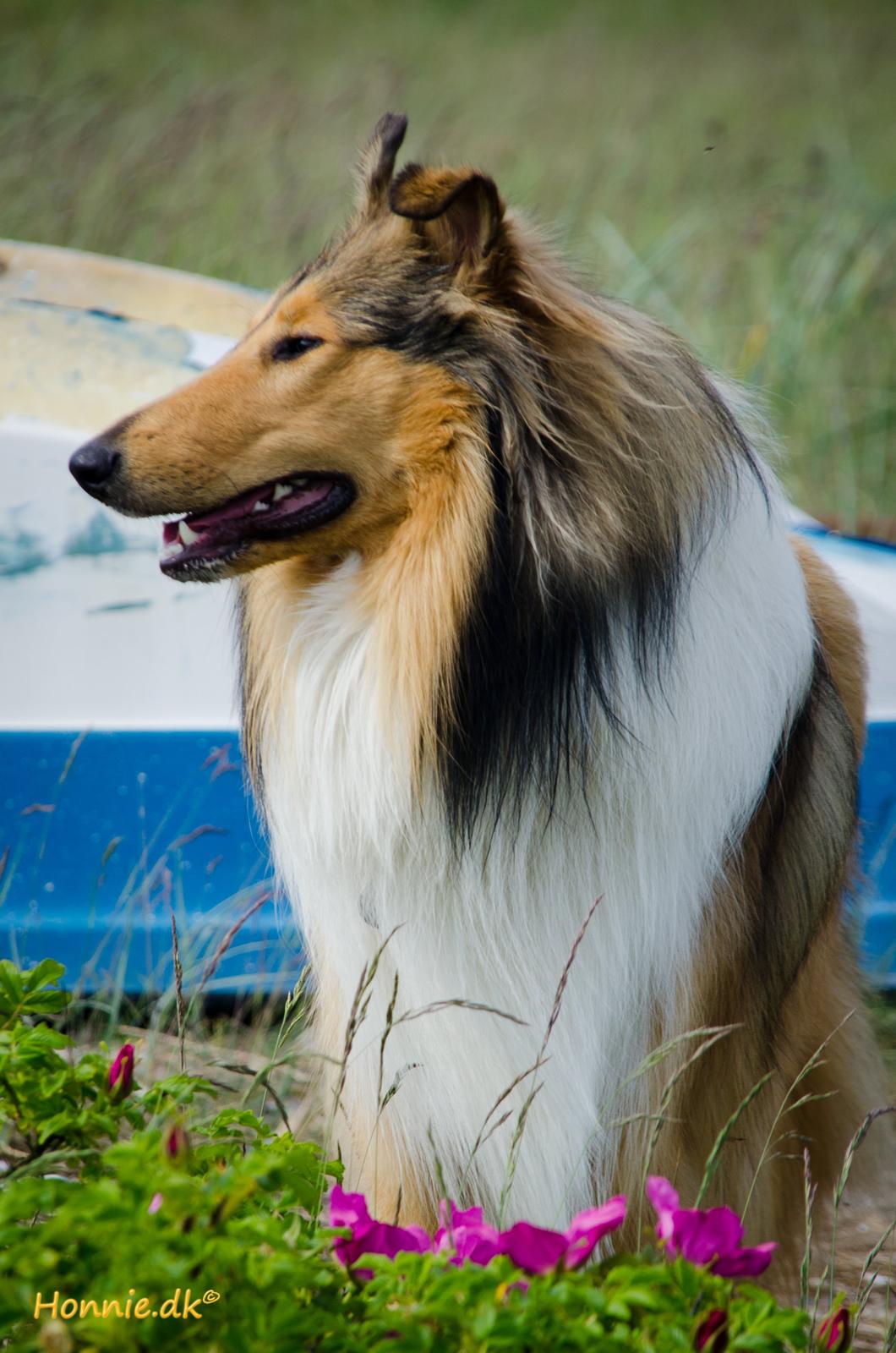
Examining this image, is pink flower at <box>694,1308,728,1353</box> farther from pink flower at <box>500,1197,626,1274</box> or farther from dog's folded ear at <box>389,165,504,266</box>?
dog's folded ear at <box>389,165,504,266</box>

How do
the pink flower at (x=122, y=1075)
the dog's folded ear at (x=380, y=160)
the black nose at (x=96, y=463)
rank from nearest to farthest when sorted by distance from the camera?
the pink flower at (x=122, y=1075) → the black nose at (x=96, y=463) → the dog's folded ear at (x=380, y=160)

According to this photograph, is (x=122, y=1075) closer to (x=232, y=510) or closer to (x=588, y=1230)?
(x=588, y=1230)

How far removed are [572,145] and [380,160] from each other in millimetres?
7879

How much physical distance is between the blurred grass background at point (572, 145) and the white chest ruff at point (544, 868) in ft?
2.52

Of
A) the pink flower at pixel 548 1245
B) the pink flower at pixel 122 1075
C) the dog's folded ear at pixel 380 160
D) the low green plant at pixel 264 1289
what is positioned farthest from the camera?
the dog's folded ear at pixel 380 160

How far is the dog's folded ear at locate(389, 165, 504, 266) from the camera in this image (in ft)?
6.81

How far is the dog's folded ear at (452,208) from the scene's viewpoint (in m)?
2.07

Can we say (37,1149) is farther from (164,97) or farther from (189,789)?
(164,97)

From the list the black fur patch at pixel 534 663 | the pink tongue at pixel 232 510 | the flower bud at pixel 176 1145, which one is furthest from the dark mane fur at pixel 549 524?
the flower bud at pixel 176 1145

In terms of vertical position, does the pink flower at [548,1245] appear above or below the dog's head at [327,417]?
below

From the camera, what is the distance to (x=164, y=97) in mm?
8039

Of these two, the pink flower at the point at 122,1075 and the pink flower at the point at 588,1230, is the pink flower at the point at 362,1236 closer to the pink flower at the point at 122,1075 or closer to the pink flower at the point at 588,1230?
the pink flower at the point at 588,1230

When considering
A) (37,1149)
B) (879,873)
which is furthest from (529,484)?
(879,873)

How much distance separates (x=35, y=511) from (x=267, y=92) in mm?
6256
